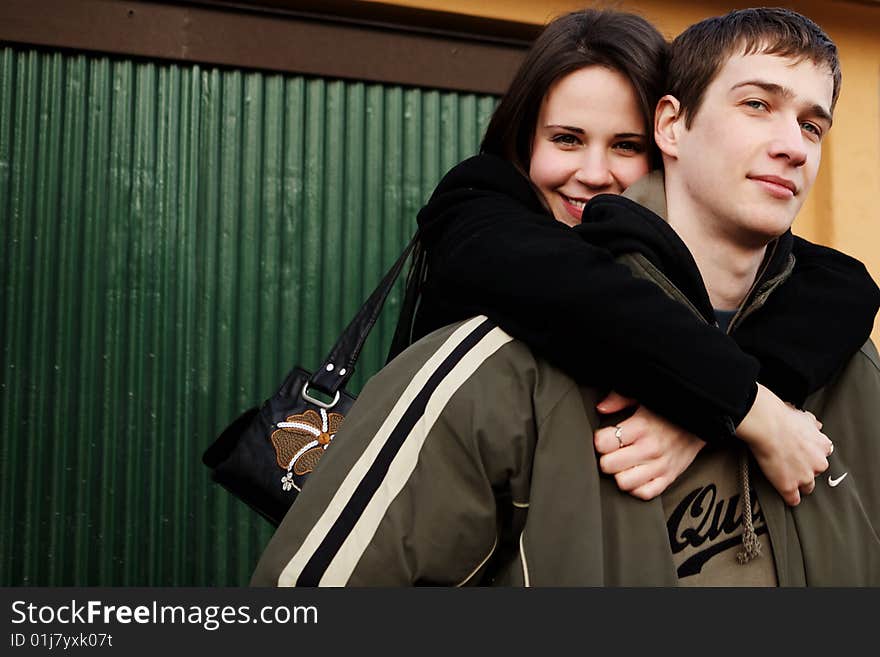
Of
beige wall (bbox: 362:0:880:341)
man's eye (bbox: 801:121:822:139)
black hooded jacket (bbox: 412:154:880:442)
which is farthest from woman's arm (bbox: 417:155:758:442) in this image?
beige wall (bbox: 362:0:880:341)

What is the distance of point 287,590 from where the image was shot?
1338mm

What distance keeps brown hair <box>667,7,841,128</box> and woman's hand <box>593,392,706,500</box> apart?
62 cm

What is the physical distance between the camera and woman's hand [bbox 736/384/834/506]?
1.47 meters

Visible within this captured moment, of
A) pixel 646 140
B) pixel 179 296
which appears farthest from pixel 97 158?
pixel 646 140

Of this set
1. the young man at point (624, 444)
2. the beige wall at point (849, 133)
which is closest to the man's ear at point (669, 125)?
the young man at point (624, 444)

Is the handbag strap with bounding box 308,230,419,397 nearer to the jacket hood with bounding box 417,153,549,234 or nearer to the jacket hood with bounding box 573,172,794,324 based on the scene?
the jacket hood with bounding box 417,153,549,234

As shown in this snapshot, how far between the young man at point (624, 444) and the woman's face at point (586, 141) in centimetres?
32

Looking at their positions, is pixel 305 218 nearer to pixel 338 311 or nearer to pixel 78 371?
pixel 338 311

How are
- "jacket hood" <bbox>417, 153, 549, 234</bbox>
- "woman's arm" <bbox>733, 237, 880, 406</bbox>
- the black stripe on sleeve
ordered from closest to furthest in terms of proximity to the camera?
the black stripe on sleeve → "woman's arm" <bbox>733, 237, 880, 406</bbox> → "jacket hood" <bbox>417, 153, 549, 234</bbox>

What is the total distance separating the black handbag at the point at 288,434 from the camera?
2070 millimetres

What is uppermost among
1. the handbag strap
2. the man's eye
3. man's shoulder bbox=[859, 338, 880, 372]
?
the man's eye

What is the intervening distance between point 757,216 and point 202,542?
2.92m

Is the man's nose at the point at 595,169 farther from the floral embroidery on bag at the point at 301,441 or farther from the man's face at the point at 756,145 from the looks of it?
the floral embroidery on bag at the point at 301,441

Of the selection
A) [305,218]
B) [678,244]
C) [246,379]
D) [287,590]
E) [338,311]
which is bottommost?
[246,379]
